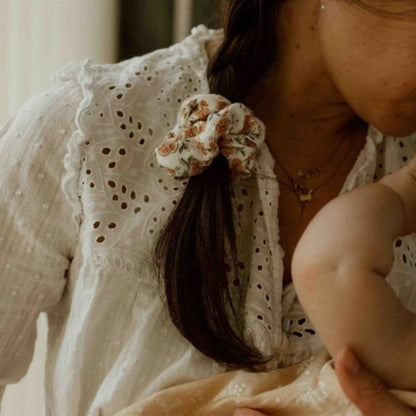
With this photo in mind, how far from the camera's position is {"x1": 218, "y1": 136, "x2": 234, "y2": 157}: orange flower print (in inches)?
41.9

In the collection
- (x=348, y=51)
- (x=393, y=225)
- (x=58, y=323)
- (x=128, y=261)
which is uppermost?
(x=348, y=51)

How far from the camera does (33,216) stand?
1070mm

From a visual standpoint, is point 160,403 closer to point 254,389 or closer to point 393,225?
point 254,389

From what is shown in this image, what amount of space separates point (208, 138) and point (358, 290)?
29 centimetres

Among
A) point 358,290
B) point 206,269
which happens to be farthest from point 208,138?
point 358,290

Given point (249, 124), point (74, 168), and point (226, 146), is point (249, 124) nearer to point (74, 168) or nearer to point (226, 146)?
point (226, 146)

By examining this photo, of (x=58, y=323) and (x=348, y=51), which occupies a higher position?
(x=348, y=51)

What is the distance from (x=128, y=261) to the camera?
1.04 m

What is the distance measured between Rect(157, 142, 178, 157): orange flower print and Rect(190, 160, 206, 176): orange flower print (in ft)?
0.09

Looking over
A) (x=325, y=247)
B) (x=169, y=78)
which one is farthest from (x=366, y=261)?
(x=169, y=78)

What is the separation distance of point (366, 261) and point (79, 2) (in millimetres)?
1019

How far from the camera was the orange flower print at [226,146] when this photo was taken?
106cm

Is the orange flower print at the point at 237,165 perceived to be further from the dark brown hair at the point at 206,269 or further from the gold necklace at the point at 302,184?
the gold necklace at the point at 302,184

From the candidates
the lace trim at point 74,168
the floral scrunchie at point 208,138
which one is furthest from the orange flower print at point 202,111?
the lace trim at point 74,168
